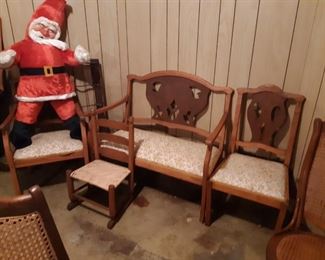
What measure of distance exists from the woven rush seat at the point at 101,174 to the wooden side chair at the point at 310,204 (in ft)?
3.19

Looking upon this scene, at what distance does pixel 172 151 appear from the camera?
189 cm

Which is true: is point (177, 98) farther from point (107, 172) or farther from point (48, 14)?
point (48, 14)

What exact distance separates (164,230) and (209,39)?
1.28 metres

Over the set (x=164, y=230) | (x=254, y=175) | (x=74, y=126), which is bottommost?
(x=164, y=230)

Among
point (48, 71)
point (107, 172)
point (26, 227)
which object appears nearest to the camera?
point (26, 227)

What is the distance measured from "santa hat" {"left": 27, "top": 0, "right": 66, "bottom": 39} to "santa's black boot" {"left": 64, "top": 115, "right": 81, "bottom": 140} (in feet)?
2.16

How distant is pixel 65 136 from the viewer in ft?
6.82

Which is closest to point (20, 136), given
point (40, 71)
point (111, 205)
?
point (40, 71)

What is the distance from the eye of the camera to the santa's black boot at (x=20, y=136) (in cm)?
193

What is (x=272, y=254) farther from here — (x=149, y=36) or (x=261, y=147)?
(x=149, y=36)

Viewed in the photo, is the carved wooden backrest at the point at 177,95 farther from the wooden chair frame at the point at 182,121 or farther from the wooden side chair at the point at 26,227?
the wooden side chair at the point at 26,227

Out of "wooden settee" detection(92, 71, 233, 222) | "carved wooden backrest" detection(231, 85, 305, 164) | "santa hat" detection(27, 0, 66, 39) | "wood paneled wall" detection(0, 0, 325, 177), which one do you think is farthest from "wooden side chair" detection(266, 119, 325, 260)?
"santa hat" detection(27, 0, 66, 39)

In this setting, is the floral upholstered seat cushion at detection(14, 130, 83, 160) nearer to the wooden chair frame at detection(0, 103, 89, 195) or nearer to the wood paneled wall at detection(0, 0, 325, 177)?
the wooden chair frame at detection(0, 103, 89, 195)

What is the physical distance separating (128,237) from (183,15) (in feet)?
4.86
